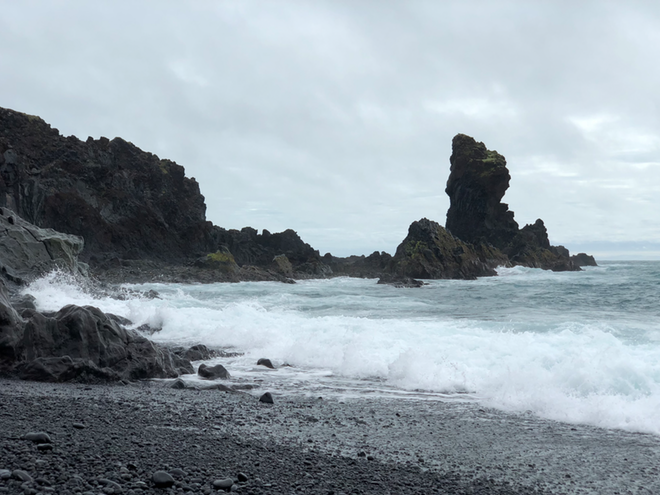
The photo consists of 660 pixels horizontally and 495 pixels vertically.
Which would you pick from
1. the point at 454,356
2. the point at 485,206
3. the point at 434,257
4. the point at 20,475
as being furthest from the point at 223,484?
the point at 485,206

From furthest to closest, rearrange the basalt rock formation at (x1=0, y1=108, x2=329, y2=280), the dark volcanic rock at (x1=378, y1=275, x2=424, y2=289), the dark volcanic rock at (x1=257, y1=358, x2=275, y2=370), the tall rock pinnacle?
the tall rock pinnacle → the basalt rock formation at (x1=0, y1=108, x2=329, y2=280) → the dark volcanic rock at (x1=378, y1=275, x2=424, y2=289) → the dark volcanic rock at (x1=257, y1=358, x2=275, y2=370)

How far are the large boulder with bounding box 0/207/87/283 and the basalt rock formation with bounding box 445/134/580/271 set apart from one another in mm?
55306

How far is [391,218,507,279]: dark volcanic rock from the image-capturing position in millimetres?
46781

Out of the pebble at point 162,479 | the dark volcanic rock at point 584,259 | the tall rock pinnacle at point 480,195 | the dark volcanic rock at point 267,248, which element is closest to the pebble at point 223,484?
the pebble at point 162,479

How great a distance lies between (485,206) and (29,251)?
6143 cm

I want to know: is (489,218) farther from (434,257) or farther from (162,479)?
(162,479)

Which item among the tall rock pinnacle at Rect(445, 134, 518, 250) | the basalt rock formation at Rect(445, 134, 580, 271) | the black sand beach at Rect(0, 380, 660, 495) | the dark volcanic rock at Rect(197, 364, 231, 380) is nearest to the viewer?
the black sand beach at Rect(0, 380, 660, 495)

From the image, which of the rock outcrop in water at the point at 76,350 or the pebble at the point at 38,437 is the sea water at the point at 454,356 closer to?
the rock outcrop in water at the point at 76,350

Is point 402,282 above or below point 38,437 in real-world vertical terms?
above

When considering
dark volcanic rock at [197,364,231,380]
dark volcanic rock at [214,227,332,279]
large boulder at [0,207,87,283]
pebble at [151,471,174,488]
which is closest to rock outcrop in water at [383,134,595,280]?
dark volcanic rock at [214,227,332,279]

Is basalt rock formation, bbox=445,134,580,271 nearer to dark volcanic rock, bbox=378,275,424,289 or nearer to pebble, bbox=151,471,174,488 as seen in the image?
dark volcanic rock, bbox=378,275,424,289

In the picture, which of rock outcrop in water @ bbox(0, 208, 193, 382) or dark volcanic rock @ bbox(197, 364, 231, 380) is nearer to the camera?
rock outcrop in water @ bbox(0, 208, 193, 382)

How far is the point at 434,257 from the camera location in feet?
158

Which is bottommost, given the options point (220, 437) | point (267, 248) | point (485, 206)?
point (220, 437)
